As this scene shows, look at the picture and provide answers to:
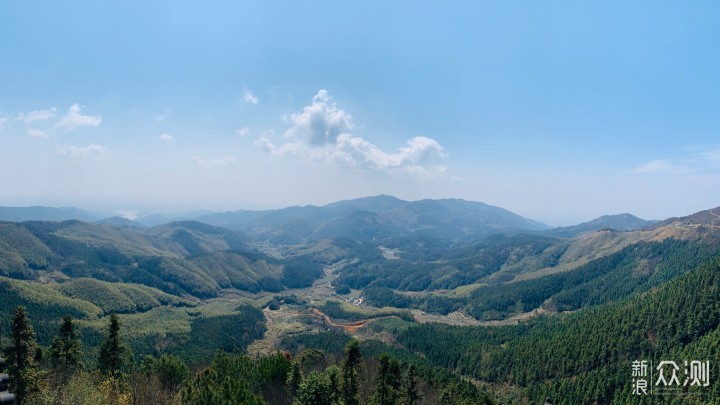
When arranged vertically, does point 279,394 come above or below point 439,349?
above

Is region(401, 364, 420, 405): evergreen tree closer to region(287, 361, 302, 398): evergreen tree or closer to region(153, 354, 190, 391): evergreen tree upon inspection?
region(287, 361, 302, 398): evergreen tree

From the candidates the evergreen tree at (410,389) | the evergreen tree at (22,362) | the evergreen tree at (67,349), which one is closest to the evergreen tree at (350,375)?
the evergreen tree at (410,389)

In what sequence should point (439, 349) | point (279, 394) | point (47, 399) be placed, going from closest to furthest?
point (47, 399) → point (279, 394) → point (439, 349)

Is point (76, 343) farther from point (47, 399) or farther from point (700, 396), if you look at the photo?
point (700, 396)

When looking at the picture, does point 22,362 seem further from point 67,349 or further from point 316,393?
point 316,393

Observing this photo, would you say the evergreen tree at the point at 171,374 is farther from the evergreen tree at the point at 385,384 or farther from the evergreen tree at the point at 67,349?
the evergreen tree at the point at 385,384

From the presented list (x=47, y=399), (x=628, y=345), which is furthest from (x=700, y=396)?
(x=47, y=399)

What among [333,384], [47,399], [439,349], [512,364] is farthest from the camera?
[439,349]
